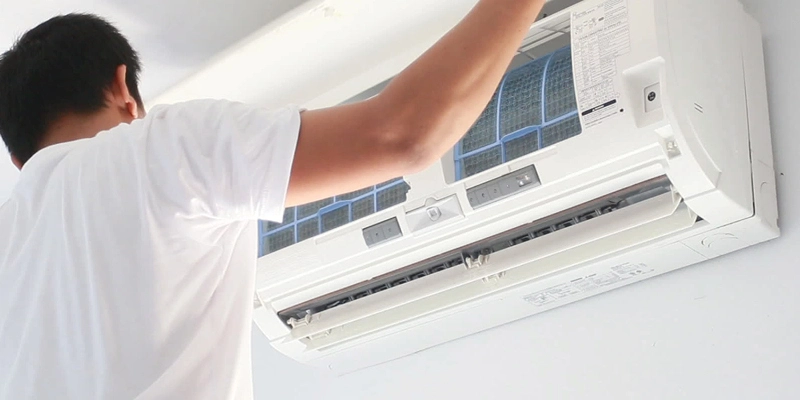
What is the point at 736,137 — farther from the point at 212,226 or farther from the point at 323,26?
the point at 212,226

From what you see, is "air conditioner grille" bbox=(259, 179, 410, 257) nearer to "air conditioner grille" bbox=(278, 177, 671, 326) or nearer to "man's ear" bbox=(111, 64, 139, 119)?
Answer: "air conditioner grille" bbox=(278, 177, 671, 326)

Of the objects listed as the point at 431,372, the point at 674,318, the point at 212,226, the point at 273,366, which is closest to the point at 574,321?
the point at 674,318

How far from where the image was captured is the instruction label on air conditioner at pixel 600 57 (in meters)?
1.29

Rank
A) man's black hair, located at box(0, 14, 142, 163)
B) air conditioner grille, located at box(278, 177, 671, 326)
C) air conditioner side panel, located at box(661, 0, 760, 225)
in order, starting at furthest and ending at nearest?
air conditioner grille, located at box(278, 177, 671, 326)
air conditioner side panel, located at box(661, 0, 760, 225)
man's black hair, located at box(0, 14, 142, 163)

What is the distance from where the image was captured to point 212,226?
0.85 m

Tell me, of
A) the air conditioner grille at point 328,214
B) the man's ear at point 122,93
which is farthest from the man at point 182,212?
the air conditioner grille at point 328,214

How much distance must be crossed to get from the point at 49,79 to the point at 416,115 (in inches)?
17.5

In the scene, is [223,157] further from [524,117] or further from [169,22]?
[169,22]

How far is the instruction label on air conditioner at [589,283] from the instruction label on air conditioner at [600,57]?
12.0 inches

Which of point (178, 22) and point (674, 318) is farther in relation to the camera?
point (178, 22)

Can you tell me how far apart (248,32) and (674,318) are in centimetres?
96


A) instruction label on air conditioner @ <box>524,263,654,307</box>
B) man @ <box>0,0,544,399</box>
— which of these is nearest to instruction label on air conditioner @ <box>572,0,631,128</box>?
instruction label on air conditioner @ <box>524,263,654,307</box>

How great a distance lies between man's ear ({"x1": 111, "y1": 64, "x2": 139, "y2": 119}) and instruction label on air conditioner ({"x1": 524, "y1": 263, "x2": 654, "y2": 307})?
2.58ft

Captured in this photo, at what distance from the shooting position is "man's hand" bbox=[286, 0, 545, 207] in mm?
753
